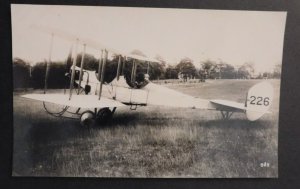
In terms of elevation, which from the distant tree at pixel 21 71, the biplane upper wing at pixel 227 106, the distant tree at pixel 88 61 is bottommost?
the biplane upper wing at pixel 227 106

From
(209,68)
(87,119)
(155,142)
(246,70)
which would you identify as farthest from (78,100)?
(246,70)

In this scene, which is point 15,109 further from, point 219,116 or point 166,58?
point 219,116

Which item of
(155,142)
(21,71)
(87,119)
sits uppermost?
(21,71)

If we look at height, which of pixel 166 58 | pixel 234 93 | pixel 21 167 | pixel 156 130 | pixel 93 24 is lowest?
pixel 21 167

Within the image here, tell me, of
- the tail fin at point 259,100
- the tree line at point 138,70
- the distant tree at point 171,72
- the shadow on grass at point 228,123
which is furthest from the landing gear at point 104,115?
the tail fin at point 259,100

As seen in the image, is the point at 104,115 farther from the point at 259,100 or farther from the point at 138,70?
the point at 259,100

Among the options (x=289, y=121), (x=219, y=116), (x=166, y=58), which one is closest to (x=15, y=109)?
(x=166, y=58)

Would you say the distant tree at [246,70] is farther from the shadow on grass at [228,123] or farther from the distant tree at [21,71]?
the distant tree at [21,71]

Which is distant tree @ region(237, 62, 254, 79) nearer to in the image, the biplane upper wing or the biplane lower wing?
the biplane upper wing
